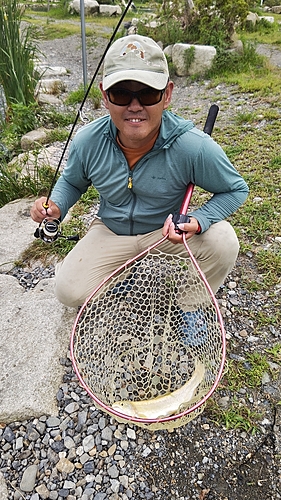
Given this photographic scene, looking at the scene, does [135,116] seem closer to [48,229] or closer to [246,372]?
[48,229]

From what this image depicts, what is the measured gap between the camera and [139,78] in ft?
4.03

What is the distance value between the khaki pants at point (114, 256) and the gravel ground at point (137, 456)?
1.20 ft

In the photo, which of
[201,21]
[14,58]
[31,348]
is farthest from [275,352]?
[201,21]

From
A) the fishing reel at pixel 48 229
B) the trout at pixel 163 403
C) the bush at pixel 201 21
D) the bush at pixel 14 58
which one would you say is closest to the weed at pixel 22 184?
the fishing reel at pixel 48 229

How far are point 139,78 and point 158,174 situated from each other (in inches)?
14.7

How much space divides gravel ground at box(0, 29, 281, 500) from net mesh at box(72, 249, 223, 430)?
13 cm

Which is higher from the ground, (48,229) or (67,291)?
(48,229)

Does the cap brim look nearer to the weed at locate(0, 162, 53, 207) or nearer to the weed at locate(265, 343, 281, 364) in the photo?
the weed at locate(265, 343, 281, 364)

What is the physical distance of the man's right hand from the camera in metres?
1.57

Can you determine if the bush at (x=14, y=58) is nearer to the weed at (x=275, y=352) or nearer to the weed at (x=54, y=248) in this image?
the weed at (x=54, y=248)

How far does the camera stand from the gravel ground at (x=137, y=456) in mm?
1294

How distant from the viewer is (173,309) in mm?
1831

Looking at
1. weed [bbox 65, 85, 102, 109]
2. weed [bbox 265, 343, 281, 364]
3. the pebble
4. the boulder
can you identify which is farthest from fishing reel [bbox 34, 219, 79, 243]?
weed [bbox 65, 85, 102, 109]

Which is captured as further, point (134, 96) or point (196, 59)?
point (196, 59)
